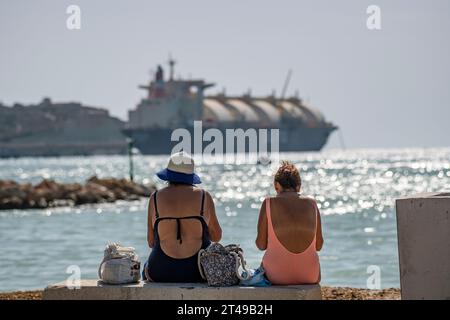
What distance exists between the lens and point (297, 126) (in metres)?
143

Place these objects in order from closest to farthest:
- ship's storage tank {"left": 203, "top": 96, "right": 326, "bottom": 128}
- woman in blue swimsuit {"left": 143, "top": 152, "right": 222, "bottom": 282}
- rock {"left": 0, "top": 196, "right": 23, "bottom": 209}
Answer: woman in blue swimsuit {"left": 143, "top": 152, "right": 222, "bottom": 282} → rock {"left": 0, "top": 196, "right": 23, "bottom": 209} → ship's storage tank {"left": 203, "top": 96, "right": 326, "bottom": 128}

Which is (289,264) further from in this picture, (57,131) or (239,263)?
(57,131)

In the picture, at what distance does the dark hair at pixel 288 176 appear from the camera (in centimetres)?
520

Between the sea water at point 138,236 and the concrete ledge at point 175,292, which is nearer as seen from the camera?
the concrete ledge at point 175,292

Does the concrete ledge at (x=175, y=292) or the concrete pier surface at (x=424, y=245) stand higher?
the concrete pier surface at (x=424, y=245)

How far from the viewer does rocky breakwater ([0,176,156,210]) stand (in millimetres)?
32094

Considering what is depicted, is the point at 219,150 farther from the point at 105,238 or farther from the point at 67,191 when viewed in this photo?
the point at 105,238

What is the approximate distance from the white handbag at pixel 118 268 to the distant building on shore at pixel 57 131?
151525mm

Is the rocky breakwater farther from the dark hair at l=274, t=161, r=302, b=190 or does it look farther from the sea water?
the dark hair at l=274, t=161, r=302, b=190

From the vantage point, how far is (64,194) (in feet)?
113

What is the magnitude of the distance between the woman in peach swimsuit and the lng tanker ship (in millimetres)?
122314

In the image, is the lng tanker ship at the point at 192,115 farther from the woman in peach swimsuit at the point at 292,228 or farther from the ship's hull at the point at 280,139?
the woman in peach swimsuit at the point at 292,228

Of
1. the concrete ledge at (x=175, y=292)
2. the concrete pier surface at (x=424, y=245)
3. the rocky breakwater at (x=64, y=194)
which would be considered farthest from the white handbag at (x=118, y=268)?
the rocky breakwater at (x=64, y=194)

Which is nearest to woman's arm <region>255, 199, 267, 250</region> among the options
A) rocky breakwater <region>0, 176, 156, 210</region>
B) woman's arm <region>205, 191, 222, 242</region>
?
woman's arm <region>205, 191, 222, 242</region>
